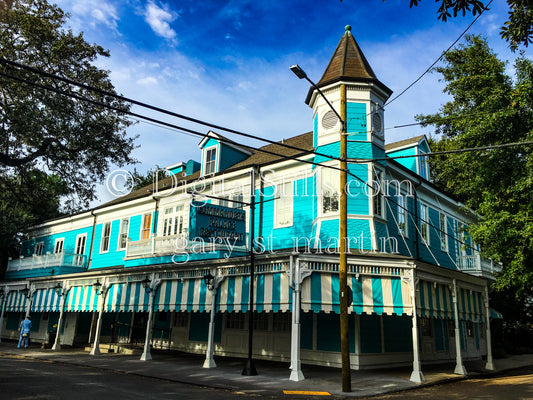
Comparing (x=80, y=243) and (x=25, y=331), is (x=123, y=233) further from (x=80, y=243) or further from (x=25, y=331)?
(x=25, y=331)

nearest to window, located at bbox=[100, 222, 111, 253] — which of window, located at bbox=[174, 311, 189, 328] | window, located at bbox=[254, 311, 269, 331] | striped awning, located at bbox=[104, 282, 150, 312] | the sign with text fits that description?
striped awning, located at bbox=[104, 282, 150, 312]

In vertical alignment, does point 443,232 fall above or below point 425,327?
above

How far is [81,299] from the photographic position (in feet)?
72.9

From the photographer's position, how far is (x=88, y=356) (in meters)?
20.1

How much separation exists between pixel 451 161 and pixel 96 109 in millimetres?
15000

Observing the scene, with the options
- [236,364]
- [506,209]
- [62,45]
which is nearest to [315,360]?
[236,364]

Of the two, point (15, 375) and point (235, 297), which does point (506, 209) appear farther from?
point (15, 375)

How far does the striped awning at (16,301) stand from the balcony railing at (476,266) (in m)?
26.3

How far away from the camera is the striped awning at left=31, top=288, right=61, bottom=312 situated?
23859 millimetres

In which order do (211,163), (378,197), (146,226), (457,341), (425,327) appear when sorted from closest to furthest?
(457,341)
(378,197)
(425,327)
(211,163)
(146,226)

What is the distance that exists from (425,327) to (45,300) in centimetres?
2116

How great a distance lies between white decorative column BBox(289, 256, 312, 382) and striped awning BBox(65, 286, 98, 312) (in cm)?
1218

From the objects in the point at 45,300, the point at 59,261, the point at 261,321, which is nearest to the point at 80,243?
the point at 59,261

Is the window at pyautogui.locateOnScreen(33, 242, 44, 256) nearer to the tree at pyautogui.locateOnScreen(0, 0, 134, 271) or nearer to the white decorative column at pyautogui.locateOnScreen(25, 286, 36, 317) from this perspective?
the white decorative column at pyautogui.locateOnScreen(25, 286, 36, 317)
